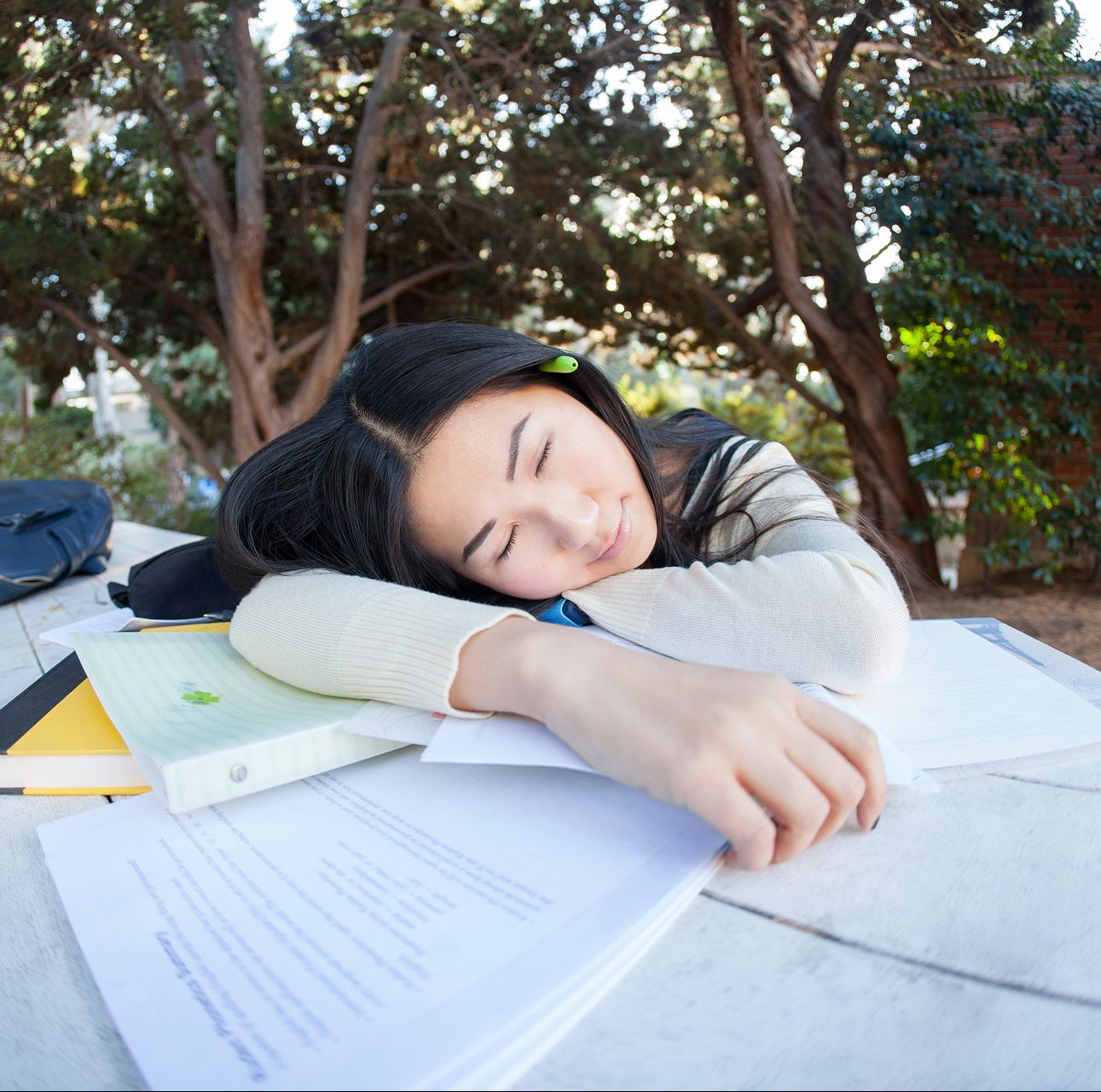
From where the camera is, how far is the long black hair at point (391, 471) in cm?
133

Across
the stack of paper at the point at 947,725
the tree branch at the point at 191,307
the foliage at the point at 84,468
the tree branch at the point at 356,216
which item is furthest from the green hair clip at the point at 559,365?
the foliage at the point at 84,468

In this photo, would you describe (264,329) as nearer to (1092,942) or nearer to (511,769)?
(511,769)

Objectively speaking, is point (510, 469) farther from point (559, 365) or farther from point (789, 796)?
point (789, 796)

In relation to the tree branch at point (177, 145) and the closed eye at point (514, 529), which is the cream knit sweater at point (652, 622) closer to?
the closed eye at point (514, 529)

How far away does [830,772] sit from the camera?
0.67m

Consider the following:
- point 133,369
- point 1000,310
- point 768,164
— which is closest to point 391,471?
point 768,164

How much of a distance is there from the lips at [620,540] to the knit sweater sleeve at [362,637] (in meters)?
0.30

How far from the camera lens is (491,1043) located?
1.59 feet

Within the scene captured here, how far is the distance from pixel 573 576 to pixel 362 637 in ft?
1.17

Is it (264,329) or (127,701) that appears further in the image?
(264,329)

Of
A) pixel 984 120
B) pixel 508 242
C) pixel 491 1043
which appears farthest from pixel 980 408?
pixel 491 1043

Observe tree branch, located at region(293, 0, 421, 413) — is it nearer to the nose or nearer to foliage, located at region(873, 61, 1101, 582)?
foliage, located at region(873, 61, 1101, 582)

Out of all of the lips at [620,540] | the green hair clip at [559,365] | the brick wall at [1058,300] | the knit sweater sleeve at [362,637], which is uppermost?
the brick wall at [1058,300]

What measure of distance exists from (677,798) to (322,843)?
0.29 metres
